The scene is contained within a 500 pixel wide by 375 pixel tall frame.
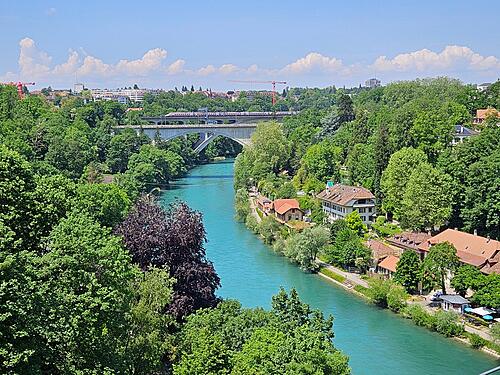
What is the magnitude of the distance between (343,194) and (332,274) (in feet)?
19.8

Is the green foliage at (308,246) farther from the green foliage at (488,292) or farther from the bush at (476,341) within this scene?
the bush at (476,341)

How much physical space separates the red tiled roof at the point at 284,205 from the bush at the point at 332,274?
218 inches

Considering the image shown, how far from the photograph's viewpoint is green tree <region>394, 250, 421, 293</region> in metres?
16.1

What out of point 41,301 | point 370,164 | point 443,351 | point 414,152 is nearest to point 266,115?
point 370,164

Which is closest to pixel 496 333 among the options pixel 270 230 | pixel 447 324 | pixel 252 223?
pixel 447 324

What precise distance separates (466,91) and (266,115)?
20812mm

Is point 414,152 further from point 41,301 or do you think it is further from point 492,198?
point 41,301

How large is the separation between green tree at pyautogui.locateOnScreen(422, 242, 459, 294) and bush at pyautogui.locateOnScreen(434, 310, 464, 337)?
1.56 metres

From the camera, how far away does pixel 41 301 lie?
648 cm

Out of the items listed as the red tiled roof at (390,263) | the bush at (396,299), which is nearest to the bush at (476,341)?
the bush at (396,299)

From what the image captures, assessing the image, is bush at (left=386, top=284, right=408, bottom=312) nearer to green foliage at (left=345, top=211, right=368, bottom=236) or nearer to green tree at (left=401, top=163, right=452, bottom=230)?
green tree at (left=401, top=163, right=452, bottom=230)

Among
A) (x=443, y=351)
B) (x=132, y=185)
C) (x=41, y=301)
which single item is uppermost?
(x=41, y=301)

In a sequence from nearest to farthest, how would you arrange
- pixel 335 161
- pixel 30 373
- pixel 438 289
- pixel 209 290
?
pixel 30 373
pixel 209 290
pixel 438 289
pixel 335 161

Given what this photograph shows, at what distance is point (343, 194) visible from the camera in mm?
23953
